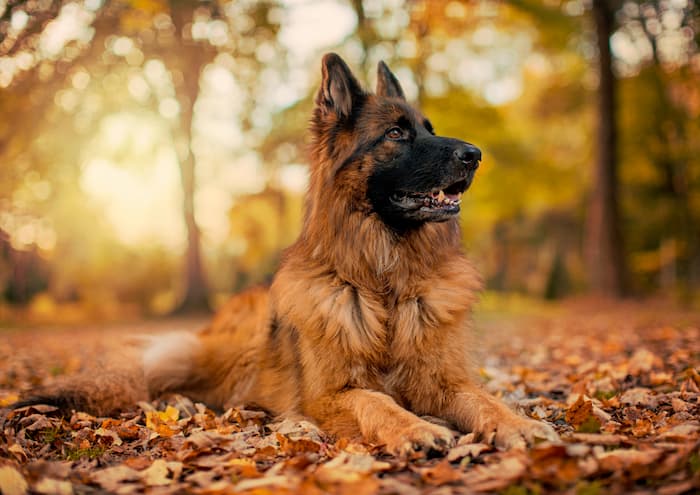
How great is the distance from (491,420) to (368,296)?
3.70ft

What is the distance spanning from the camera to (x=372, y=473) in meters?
2.77

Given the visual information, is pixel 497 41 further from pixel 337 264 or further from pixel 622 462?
pixel 622 462

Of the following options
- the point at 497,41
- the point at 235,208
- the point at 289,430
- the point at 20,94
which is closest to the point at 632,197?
the point at 497,41

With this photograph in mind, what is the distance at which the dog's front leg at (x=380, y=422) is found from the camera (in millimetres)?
3051

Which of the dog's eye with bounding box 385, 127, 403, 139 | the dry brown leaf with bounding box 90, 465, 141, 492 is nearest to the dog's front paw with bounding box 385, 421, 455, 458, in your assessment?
the dry brown leaf with bounding box 90, 465, 141, 492

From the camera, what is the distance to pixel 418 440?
9.98ft

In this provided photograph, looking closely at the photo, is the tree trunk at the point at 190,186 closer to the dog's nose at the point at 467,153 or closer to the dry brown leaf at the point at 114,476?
the dog's nose at the point at 467,153

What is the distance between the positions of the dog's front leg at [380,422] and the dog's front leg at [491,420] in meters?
0.26

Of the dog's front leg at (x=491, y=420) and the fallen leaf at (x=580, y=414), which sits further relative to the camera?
the fallen leaf at (x=580, y=414)

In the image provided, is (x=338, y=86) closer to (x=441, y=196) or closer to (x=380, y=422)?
(x=441, y=196)

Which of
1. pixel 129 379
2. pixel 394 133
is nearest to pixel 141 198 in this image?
pixel 129 379

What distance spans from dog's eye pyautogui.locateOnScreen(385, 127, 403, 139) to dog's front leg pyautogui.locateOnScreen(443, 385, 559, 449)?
1749 millimetres

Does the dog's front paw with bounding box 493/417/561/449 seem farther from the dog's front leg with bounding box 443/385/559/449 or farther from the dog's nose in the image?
the dog's nose

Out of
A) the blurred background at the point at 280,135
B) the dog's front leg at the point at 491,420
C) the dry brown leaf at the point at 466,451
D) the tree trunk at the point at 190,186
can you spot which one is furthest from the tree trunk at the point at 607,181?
the dry brown leaf at the point at 466,451
